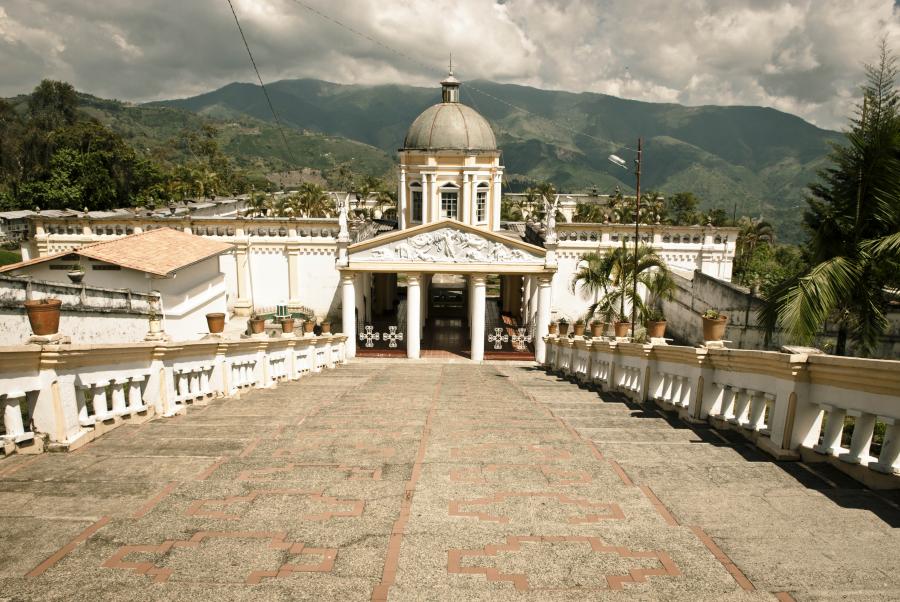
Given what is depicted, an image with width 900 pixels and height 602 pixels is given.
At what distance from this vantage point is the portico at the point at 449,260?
1062 inches

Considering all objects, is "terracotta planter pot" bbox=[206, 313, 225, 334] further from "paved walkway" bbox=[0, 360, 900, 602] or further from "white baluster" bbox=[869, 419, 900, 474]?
"white baluster" bbox=[869, 419, 900, 474]

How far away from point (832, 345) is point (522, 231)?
957 inches

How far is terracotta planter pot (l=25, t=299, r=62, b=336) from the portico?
19845 millimetres

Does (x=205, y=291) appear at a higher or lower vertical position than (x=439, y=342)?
higher

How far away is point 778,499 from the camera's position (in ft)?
19.0

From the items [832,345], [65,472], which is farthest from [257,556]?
[832,345]

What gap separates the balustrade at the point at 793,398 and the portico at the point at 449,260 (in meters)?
15.5

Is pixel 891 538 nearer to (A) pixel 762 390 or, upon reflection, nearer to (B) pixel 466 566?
(A) pixel 762 390

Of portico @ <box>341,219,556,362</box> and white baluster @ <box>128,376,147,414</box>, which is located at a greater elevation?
portico @ <box>341,219,556,362</box>

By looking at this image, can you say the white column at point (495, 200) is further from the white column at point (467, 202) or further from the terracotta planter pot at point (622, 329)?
the terracotta planter pot at point (622, 329)

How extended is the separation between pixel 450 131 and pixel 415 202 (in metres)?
4.78

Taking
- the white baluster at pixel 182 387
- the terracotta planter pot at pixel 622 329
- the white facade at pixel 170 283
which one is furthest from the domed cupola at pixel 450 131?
the white baluster at pixel 182 387

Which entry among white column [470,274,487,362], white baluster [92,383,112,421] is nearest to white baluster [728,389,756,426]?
white baluster [92,383,112,421]

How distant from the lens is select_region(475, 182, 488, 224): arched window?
1331 inches
